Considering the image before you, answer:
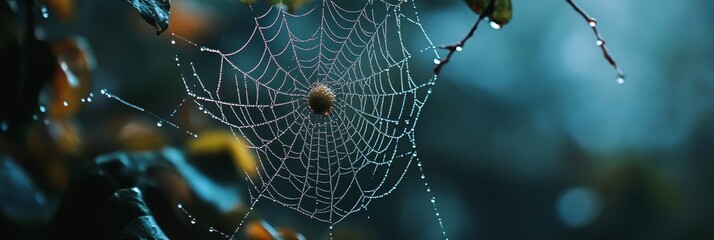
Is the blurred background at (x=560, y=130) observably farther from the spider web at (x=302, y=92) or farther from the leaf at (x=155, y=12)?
the leaf at (x=155, y=12)

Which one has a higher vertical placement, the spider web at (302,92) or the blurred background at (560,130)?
the blurred background at (560,130)

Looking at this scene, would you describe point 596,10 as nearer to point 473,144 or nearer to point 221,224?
point 473,144

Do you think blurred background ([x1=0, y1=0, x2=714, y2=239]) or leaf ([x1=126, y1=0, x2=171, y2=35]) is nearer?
leaf ([x1=126, y1=0, x2=171, y2=35])

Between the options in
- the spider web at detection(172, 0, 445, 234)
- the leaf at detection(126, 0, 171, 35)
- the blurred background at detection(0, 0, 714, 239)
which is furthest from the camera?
the blurred background at detection(0, 0, 714, 239)

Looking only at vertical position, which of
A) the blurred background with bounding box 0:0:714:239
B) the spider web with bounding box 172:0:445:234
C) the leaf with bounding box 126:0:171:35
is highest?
the blurred background with bounding box 0:0:714:239

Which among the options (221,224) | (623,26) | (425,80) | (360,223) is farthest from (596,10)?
(221,224)

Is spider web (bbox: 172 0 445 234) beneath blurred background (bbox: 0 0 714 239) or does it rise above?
beneath

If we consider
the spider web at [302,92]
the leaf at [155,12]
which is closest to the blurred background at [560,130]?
the spider web at [302,92]

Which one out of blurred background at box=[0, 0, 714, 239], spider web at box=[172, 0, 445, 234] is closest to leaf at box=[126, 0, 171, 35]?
spider web at box=[172, 0, 445, 234]

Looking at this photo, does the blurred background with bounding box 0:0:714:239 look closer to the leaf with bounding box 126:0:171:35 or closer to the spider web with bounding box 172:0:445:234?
the spider web with bounding box 172:0:445:234
